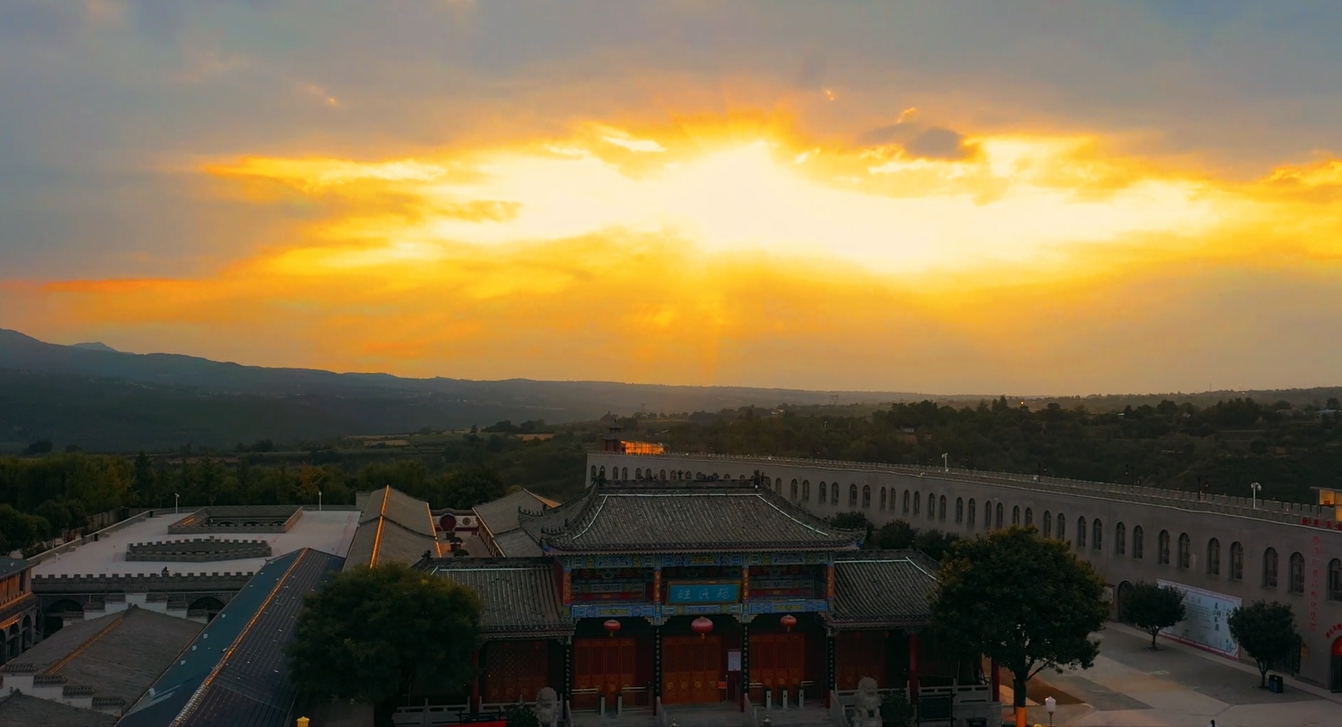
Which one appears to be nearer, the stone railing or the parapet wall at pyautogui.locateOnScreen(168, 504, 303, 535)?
the stone railing

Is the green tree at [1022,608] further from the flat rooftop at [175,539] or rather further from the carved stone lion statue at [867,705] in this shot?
the flat rooftop at [175,539]

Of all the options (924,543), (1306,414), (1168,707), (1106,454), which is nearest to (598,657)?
(1168,707)

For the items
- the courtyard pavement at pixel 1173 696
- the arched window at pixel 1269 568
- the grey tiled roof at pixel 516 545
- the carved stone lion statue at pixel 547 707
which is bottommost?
the courtyard pavement at pixel 1173 696

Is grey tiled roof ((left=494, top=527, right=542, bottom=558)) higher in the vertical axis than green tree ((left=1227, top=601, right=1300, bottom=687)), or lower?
Answer: higher

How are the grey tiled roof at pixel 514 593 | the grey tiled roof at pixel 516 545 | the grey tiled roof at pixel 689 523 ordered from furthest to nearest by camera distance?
the grey tiled roof at pixel 516 545
the grey tiled roof at pixel 689 523
the grey tiled roof at pixel 514 593

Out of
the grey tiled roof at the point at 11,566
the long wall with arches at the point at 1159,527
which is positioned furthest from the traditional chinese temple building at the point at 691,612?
the grey tiled roof at the point at 11,566

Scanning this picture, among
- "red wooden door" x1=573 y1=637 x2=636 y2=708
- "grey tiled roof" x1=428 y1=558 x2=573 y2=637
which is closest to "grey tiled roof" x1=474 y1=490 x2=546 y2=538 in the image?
"grey tiled roof" x1=428 y1=558 x2=573 y2=637

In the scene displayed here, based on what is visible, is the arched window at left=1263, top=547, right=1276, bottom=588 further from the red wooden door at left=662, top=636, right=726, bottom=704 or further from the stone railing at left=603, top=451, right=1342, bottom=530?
the red wooden door at left=662, top=636, right=726, bottom=704
